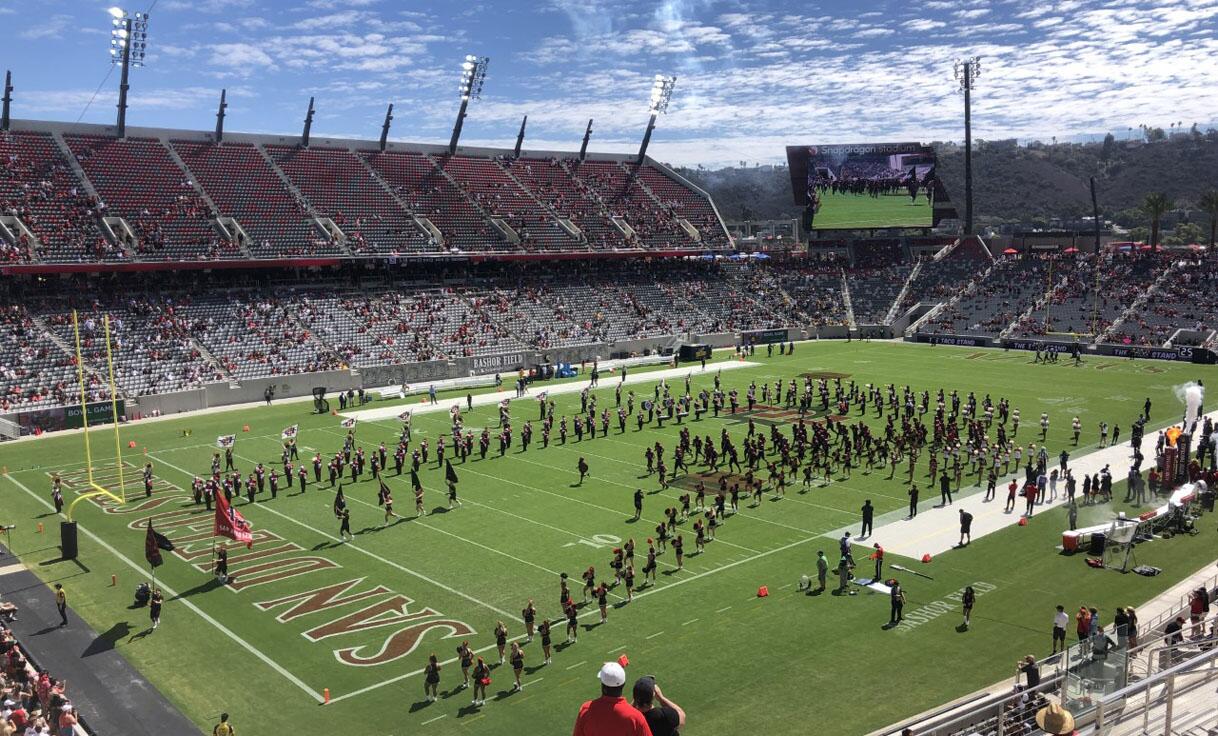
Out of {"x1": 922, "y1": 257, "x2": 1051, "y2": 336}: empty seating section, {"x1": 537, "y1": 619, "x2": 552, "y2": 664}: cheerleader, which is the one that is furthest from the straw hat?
{"x1": 922, "y1": 257, "x2": 1051, "y2": 336}: empty seating section

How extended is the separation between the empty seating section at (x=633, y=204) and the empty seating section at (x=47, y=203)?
4167cm

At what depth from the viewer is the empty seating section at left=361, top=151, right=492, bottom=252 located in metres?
70.9

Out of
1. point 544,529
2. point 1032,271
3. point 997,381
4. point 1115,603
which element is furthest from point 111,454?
point 1032,271

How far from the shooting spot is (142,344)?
49469mm

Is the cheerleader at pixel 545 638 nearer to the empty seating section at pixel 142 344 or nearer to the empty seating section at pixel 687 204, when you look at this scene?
the empty seating section at pixel 142 344

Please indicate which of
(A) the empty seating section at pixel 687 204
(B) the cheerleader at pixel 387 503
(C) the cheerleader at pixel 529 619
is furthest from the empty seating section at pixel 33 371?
(A) the empty seating section at pixel 687 204

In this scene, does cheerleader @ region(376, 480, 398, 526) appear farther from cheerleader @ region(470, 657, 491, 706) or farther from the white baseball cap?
the white baseball cap

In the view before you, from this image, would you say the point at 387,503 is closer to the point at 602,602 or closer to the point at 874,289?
the point at 602,602

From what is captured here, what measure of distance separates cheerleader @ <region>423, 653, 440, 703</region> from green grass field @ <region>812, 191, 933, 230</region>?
74612mm

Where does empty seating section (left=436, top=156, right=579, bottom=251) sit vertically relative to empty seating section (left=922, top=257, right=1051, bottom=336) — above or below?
above

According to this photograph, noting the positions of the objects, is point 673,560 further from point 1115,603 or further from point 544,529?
point 1115,603

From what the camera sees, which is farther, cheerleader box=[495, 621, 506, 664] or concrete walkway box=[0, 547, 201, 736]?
cheerleader box=[495, 621, 506, 664]

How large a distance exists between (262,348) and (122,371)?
7749mm

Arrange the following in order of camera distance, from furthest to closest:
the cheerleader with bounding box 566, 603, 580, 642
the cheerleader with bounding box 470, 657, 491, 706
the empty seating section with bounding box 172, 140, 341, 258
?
the empty seating section with bounding box 172, 140, 341, 258, the cheerleader with bounding box 566, 603, 580, 642, the cheerleader with bounding box 470, 657, 491, 706
